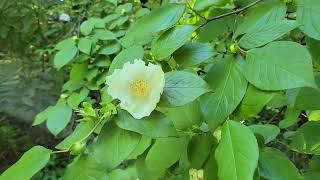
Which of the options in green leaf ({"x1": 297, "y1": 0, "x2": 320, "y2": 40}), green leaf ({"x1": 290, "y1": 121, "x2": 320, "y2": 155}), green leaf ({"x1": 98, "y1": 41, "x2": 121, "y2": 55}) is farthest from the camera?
green leaf ({"x1": 98, "y1": 41, "x2": 121, "y2": 55})

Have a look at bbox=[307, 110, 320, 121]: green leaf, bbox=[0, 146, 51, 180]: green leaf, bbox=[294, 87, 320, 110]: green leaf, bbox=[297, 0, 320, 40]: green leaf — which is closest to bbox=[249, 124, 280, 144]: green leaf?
bbox=[307, 110, 320, 121]: green leaf

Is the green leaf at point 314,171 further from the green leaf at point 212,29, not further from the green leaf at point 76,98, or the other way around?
the green leaf at point 76,98

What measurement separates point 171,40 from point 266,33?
127 millimetres

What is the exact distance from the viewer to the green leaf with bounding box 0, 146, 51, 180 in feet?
1.73

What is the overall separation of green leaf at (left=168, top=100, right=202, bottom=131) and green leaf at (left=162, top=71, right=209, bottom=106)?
2.4 inches

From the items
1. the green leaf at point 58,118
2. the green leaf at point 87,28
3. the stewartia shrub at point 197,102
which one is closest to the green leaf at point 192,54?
the stewartia shrub at point 197,102

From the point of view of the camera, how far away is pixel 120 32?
4.95ft

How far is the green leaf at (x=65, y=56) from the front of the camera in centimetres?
143

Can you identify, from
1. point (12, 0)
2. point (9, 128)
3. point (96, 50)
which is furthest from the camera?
point (9, 128)

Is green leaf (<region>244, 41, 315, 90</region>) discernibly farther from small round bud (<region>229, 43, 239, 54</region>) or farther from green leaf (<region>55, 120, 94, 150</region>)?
green leaf (<region>55, 120, 94, 150</region>)

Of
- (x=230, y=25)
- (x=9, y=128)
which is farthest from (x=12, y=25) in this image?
(x=230, y=25)

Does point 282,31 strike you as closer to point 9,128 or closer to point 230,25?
point 230,25

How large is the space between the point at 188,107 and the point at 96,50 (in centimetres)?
91

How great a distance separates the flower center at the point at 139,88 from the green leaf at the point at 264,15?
15 centimetres
